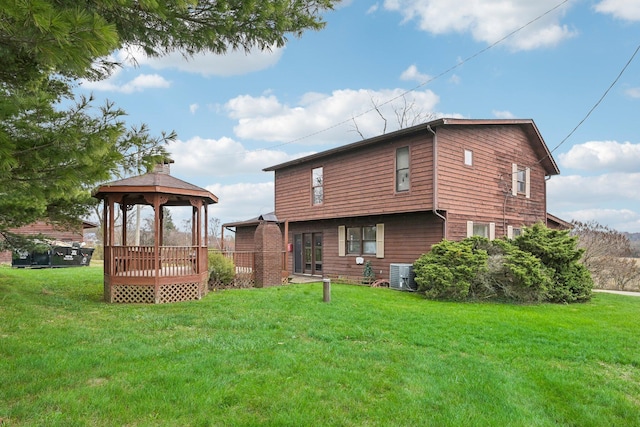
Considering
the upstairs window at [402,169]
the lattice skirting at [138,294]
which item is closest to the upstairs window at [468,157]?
the upstairs window at [402,169]

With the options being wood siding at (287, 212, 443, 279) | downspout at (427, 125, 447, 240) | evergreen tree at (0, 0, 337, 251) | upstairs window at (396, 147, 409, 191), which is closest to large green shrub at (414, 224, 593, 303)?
downspout at (427, 125, 447, 240)

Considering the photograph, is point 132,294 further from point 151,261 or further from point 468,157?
point 468,157

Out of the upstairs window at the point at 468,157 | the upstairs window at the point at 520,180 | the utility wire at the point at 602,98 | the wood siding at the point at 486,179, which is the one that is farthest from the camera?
the upstairs window at the point at 520,180

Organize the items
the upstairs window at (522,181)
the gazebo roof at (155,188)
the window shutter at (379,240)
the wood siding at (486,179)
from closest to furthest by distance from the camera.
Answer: the gazebo roof at (155,188)
the wood siding at (486,179)
the window shutter at (379,240)
the upstairs window at (522,181)

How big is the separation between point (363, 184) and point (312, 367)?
10933 mm

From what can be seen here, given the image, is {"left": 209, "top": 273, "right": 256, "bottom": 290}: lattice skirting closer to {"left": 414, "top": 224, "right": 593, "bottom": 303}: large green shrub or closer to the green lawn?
the green lawn

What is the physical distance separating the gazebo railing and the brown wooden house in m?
4.67

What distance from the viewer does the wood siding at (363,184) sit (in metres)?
12.9

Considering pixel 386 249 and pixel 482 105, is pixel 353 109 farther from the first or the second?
pixel 386 249

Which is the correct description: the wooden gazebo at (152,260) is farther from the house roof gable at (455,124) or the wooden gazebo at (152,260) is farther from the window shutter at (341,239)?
the window shutter at (341,239)

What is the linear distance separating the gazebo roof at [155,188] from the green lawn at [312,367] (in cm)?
297

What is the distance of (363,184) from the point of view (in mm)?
14961

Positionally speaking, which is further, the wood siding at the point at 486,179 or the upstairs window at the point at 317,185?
the upstairs window at the point at 317,185

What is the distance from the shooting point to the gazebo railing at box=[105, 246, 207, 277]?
390 inches
